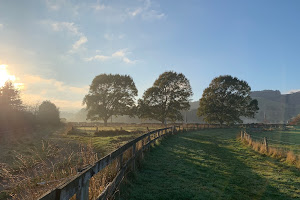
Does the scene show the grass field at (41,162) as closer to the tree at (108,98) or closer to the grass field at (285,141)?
the grass field at (285,141)

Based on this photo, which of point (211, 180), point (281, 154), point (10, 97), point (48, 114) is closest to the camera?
point (211, 180)

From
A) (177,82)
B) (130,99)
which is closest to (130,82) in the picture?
(130,99)

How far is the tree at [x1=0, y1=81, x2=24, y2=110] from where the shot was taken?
3305cm

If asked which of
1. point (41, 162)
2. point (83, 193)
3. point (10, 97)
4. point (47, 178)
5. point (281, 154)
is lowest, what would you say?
point (41, 162)

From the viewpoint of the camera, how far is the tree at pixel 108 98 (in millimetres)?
47719

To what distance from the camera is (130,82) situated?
5059 cm

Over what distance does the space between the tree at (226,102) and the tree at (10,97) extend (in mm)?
39848

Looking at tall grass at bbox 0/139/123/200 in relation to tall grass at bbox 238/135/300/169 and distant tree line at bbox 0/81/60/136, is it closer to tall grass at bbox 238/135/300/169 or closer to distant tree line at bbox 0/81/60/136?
tall grass at bbox 238/135/300/169

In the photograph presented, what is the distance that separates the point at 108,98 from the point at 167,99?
14.6 m

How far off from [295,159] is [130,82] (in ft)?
140

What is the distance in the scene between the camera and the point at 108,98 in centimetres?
4838

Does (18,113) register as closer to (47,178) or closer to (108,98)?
(108,98)

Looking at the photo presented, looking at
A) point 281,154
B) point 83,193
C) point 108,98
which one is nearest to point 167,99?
point 108,98

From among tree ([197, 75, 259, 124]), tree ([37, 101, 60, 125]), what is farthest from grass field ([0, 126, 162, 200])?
tree ([197, 75, 259, 124])
